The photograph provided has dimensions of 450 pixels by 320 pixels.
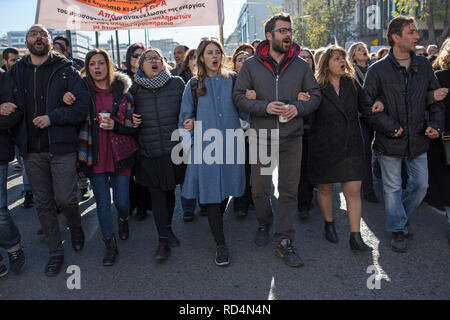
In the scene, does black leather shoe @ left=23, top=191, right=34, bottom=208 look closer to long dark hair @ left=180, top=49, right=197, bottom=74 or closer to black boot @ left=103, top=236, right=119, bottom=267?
black boot @ left=103, top=236, right=119, bottom=267

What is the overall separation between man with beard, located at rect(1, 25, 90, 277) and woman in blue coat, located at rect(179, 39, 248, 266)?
104cm

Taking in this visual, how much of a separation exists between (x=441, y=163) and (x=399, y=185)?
568 mm

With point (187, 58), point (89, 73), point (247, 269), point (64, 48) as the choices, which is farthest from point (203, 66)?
point (64, 48)

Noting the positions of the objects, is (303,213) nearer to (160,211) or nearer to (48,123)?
(160,211)

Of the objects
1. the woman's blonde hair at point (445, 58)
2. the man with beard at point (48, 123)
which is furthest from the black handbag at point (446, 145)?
the man with beard at point (48, 123)

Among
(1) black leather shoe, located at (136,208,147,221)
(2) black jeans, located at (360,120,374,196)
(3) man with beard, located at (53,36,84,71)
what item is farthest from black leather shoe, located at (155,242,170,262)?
(3) man with beard, located at (53,36,84,71)

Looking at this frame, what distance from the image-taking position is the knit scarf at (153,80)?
4062mm

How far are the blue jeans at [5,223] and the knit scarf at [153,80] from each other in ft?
4.71

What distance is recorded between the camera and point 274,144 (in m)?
4.05

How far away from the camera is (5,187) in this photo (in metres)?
3.84

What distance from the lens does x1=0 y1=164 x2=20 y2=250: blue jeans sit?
3.81 m

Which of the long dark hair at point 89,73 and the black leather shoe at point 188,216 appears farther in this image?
the black leather shoe at point 188,216

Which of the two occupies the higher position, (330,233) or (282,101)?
(282,101)

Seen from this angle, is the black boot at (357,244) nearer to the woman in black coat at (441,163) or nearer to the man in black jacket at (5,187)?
the woman in black coat at (441,163)
